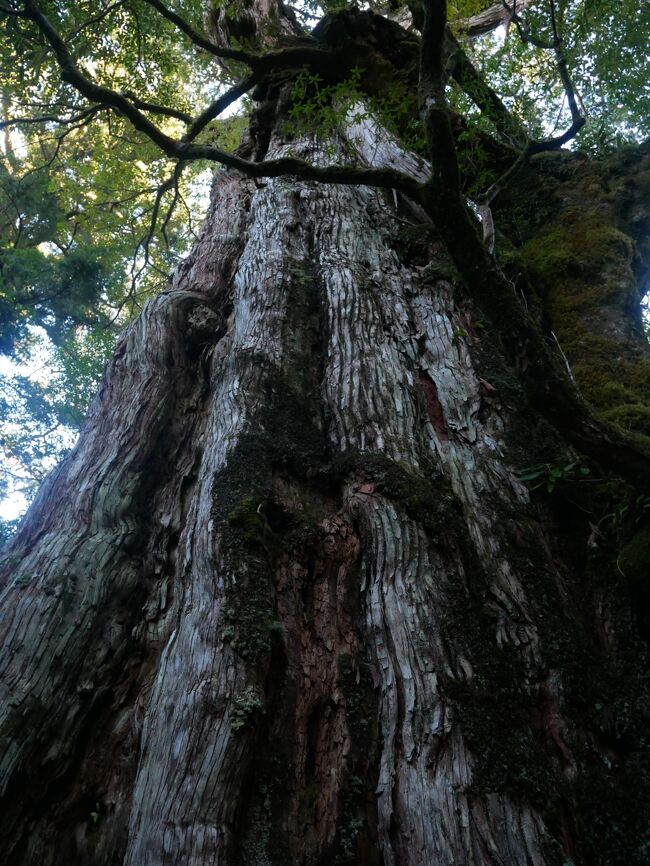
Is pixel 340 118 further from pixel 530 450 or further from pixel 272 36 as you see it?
pixel 272 36

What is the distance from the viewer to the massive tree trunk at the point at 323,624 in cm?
194

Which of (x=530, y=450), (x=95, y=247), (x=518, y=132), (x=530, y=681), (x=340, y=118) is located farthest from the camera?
(x=95, y=247)

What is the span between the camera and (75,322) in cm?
840

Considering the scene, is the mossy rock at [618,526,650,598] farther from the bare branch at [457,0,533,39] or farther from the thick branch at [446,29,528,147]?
the bare branch at [457,0,533,39]

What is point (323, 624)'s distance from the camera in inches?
100

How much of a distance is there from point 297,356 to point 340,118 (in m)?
2.27

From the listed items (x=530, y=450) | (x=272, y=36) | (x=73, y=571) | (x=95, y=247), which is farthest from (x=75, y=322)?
(x=530, y=450)

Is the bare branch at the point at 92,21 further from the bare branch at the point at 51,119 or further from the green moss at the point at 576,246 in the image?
the green moss at the point at 576,246

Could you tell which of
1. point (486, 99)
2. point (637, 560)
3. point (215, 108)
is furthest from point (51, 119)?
point (637, 560)

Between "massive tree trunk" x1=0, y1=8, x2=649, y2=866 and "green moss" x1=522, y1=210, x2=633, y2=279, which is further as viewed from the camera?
"green moss" x1=522, y1=210, x2=633, y2=279

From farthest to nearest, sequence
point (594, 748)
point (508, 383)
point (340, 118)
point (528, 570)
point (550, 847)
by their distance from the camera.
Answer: point (340, 118) < point (508, 383) < point (528, 570) < point (594, 748) < point (550, 847)

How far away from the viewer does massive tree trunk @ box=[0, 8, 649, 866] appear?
1.94 meters

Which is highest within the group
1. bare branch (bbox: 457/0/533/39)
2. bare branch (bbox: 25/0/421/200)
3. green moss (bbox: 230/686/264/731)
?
bare branch (bbox: 457/0/533/39)

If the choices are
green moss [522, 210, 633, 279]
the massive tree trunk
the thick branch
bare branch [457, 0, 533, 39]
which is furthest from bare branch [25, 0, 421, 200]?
bare branch [457, 0, 533, 39]
